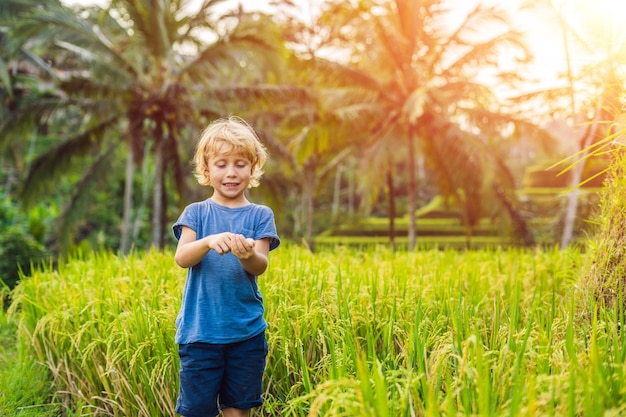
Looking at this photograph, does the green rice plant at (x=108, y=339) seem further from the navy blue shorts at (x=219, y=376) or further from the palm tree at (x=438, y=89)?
the palm tree at (x=438, y=89)

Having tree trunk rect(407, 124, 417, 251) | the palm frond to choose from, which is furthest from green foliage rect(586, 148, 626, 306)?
tree trunk rect(407, 124, 417, 251)

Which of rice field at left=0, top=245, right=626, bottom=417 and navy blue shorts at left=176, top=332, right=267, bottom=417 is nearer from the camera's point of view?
rice field at left=0, top=245, right=626, bottom=417

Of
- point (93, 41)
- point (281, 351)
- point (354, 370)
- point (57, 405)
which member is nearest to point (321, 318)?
point (281, 351)

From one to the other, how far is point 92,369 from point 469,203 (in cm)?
1315

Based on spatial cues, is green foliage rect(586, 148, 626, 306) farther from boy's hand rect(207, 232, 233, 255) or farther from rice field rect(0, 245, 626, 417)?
boy's hand rect(207, 232, 233, 255)

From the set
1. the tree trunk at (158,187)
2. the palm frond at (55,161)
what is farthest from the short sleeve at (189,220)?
the tree trunk at (158,187)

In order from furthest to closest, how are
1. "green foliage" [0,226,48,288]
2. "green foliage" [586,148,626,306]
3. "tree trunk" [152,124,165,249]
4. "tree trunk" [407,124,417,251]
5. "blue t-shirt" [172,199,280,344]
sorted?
"tree trunk" [407,124,417,251], "tree trunk" [152,124,165,249], "green foliage" [0,226,48,288], "green foliage" [586,148,626,306], "blue t-shirt" [172,199,280,344]

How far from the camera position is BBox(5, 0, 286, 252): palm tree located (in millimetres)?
10883

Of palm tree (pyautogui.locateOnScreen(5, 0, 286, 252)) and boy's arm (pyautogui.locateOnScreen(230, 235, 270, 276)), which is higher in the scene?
palm tree (pyautogui.locateOnScreen(5, 0, 286, 252))

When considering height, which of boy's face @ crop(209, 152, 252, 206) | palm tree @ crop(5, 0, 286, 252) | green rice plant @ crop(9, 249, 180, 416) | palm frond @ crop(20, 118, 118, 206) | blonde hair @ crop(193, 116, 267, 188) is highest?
palm tree @ crop(5, 0, 286, 252)

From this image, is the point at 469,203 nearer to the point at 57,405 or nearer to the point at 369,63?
the point at 369,63

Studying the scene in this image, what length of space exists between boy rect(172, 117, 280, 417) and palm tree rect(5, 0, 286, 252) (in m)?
9.05

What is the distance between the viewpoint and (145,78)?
1260cm

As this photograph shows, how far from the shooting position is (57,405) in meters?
3.55
